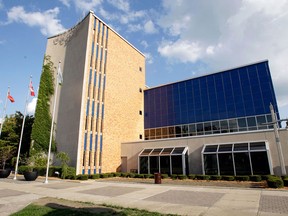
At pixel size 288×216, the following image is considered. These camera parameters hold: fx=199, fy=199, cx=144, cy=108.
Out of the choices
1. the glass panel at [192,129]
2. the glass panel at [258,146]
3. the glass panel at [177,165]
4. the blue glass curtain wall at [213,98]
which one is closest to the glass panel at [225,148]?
the glass panel at [258,146]

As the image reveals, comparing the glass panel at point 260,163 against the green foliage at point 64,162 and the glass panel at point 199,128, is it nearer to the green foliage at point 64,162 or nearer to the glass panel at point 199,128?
the glass panel at point 199,128

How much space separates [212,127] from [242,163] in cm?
1108

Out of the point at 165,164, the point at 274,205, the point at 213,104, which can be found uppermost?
the point at 213,104

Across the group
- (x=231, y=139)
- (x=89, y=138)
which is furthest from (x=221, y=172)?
(x=89, y=138)

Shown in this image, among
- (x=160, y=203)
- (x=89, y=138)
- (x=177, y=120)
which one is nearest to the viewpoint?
(x=160, y=203)

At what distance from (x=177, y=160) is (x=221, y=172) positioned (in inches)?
206

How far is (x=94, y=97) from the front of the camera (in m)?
29.4

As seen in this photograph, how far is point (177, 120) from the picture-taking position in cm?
3541

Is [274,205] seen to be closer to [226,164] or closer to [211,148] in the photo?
[226,164]

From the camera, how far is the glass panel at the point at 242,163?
21.1 metres

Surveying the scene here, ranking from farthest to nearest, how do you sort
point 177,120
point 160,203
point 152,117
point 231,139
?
point 152,117 < point 177,120 < point 231,139 < point 160,203

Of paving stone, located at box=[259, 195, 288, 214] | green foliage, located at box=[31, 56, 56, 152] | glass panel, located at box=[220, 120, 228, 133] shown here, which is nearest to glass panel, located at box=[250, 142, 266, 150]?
glass panel, located at box=[220, 120, 228, 133]

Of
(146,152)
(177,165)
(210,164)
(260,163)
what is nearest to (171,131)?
(146,152)

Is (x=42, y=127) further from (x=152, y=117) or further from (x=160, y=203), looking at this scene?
(x=160, y=203)
